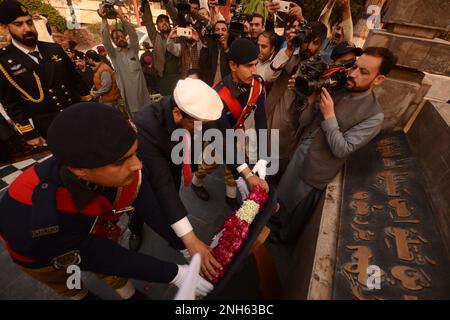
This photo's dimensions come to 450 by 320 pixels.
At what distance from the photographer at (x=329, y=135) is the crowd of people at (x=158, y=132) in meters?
0.01

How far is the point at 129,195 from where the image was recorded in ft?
4.89

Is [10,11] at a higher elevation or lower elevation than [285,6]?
lower

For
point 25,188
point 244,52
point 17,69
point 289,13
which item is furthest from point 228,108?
point 17,69

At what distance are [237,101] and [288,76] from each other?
1318 millimetres

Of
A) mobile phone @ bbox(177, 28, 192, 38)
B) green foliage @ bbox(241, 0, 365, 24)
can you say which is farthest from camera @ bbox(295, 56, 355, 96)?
green foliage @ bbox(241, 0, 365, 24)

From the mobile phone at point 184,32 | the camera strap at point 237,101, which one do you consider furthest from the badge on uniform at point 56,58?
the camera strap at point 237,101

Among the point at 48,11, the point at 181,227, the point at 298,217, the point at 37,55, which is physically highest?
the point at 37,55

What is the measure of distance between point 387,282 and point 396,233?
0.40m

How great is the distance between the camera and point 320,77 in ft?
6.87

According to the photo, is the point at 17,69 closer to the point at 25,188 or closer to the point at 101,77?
the point at 101,77

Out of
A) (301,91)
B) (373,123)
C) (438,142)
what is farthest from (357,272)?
(301,91)

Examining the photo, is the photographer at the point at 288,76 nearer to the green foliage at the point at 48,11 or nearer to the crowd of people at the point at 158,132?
the crowd of people at the point at 158,132

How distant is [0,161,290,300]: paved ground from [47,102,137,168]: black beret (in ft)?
5.80

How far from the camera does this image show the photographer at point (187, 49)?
14.4 feet
